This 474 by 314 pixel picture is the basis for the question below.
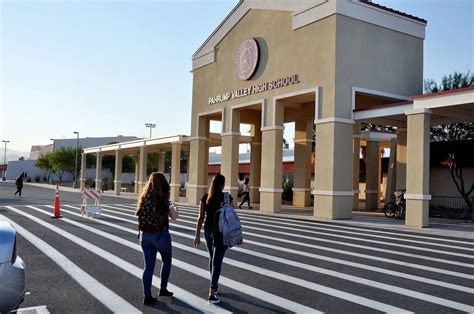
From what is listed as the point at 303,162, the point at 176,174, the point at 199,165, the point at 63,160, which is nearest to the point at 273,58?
the point at 303,162

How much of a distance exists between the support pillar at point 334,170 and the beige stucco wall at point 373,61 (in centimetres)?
61

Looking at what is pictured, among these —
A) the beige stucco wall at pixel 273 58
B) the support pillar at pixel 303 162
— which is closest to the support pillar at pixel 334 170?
the beige stucco wall at pixel 273 58

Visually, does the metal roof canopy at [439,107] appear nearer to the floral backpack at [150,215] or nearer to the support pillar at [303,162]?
the support pillar at [303,162]

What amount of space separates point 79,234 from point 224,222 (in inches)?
314

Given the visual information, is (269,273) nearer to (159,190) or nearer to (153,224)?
(153,224)

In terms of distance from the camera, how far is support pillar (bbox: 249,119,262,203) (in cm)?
3161

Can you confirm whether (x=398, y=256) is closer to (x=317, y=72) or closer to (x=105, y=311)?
(x=105, y=311)

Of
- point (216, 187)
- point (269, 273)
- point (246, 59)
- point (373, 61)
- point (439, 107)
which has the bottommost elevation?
point (269, 273)

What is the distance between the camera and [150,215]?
20.5ft

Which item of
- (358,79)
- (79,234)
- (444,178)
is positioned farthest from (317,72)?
(79,234)

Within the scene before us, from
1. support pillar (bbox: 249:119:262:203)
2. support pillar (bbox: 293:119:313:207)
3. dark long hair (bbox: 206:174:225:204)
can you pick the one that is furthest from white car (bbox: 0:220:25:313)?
support pillar (bbox: 249:119:262:203)

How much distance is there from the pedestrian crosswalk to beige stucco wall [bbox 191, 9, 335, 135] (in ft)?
28.0

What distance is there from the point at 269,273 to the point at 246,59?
60.0 feet

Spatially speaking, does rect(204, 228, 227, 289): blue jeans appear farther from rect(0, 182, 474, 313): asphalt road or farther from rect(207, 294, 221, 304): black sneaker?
rect(0, 182, 474, 313): asphalt road
